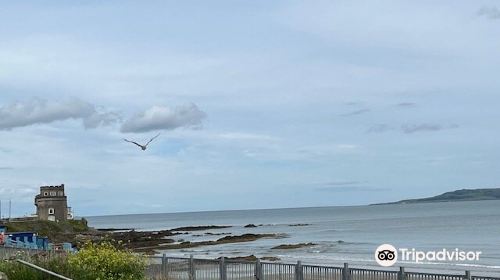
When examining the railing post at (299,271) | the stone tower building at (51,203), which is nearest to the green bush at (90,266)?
the railing post at (299,271)

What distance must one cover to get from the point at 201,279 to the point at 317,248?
149 feet

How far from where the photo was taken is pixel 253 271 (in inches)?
760

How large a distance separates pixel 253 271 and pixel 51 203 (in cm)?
8467

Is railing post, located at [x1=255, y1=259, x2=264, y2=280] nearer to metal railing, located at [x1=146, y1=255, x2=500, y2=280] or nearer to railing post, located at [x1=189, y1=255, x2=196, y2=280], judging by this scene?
metal railing, located at [x1=146, y1=255, x2=500, y2=280]

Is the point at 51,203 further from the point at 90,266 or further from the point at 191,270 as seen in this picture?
the point at 90,266

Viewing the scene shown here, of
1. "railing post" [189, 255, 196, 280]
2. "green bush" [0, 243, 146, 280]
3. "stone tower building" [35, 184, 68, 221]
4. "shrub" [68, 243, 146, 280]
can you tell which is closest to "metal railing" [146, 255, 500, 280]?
"railing post" [189, 255, 196, 280]

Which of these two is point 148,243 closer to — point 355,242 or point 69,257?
point 355,242

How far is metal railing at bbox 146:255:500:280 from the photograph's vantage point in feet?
54.1

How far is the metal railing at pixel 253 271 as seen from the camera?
16.5m

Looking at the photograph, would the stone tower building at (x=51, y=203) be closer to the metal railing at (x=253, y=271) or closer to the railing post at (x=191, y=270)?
the metal railing at (x=253, y=271)

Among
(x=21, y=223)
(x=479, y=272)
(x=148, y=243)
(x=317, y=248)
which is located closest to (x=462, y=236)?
(x=317, y=248)

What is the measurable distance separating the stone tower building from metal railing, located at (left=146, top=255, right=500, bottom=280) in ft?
267

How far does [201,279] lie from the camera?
1998 centimetres

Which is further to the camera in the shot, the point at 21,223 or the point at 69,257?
the point at 21,223
